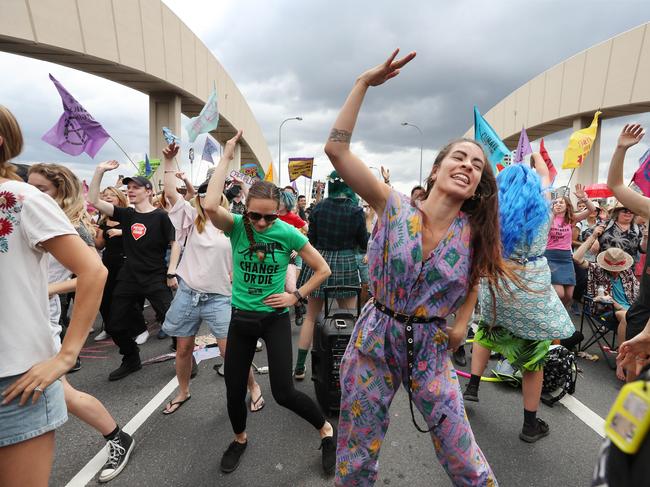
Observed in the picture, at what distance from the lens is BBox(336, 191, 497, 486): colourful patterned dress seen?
1579 millimetres

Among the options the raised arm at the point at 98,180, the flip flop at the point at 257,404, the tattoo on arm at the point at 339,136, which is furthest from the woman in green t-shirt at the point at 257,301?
the raised arm at the point at 98,180

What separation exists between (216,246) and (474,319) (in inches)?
178

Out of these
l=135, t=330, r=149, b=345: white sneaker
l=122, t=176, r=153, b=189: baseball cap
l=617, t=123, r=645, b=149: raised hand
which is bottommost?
l=135, t=330, r=149, b=345: white sneaker

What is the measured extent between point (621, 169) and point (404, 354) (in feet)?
7.33

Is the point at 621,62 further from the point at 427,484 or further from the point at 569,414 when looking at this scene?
the point at 427,484

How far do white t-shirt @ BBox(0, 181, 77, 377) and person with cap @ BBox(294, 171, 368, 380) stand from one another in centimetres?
282

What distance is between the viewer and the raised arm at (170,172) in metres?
3.11

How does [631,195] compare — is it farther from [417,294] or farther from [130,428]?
[130,428]

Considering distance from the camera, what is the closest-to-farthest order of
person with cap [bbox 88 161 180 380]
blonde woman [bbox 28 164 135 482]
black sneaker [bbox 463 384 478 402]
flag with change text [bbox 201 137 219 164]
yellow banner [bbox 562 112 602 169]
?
blonde woman [bbox 28 164 135 482] → black sneaker [bbox 463 384 478 402] → person with cap [bbox 88 161 180 380] → yellow banner [bbox 562 112 602 169] → flag with change text [bbox 201 137 219 164]

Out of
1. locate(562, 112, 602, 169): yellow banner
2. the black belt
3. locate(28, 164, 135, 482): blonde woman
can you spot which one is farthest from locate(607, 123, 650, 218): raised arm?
locate(562, 112, 602, 169): yellow banner

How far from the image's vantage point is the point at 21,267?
1.29 m

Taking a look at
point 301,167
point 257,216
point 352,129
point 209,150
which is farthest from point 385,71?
point 301,167

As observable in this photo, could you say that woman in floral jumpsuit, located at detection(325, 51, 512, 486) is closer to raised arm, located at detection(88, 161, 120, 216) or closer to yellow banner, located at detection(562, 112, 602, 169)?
raised arm, located at detection(88, 161, 120, 216)

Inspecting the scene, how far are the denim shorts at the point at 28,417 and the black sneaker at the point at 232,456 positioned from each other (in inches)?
54.2
